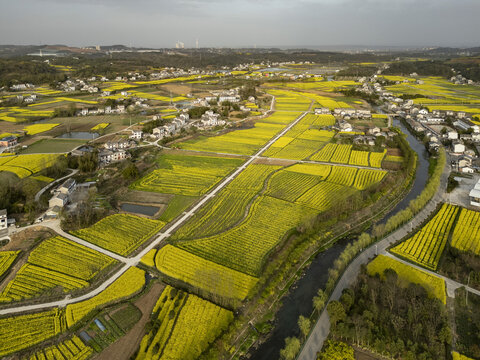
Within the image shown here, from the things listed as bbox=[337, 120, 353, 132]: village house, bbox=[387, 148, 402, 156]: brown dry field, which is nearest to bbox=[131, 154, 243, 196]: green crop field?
bbox=[387, 148, 402, 156]: brown dry field

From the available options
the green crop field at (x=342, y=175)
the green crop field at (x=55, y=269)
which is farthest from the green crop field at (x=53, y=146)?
the green crop field at (x=342, y=175)

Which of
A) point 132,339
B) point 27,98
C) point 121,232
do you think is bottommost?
point 132,339

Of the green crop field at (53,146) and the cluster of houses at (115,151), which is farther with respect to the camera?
the green crop field at (53,146)

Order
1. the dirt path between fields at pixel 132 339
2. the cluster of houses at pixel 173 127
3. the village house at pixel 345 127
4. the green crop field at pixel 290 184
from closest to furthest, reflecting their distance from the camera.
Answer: the dirt path between fields at pixel 132 339 → the green crop field at pixel 290 184 → the cluster of houses at pixel 173 127 → the village house at pixel 345 127

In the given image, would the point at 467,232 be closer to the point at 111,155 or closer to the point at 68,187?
the point at 68,187

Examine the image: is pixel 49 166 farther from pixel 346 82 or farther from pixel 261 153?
pixel 346 82

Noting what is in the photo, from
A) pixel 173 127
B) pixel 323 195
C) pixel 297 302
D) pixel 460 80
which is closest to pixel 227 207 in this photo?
pixel 323 195

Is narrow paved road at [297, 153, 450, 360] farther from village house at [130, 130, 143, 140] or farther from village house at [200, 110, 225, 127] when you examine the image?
village house at [130, 130, 143, 140]

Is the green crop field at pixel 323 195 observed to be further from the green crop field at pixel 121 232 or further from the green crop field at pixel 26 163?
the green crop field at pixel 26 163
